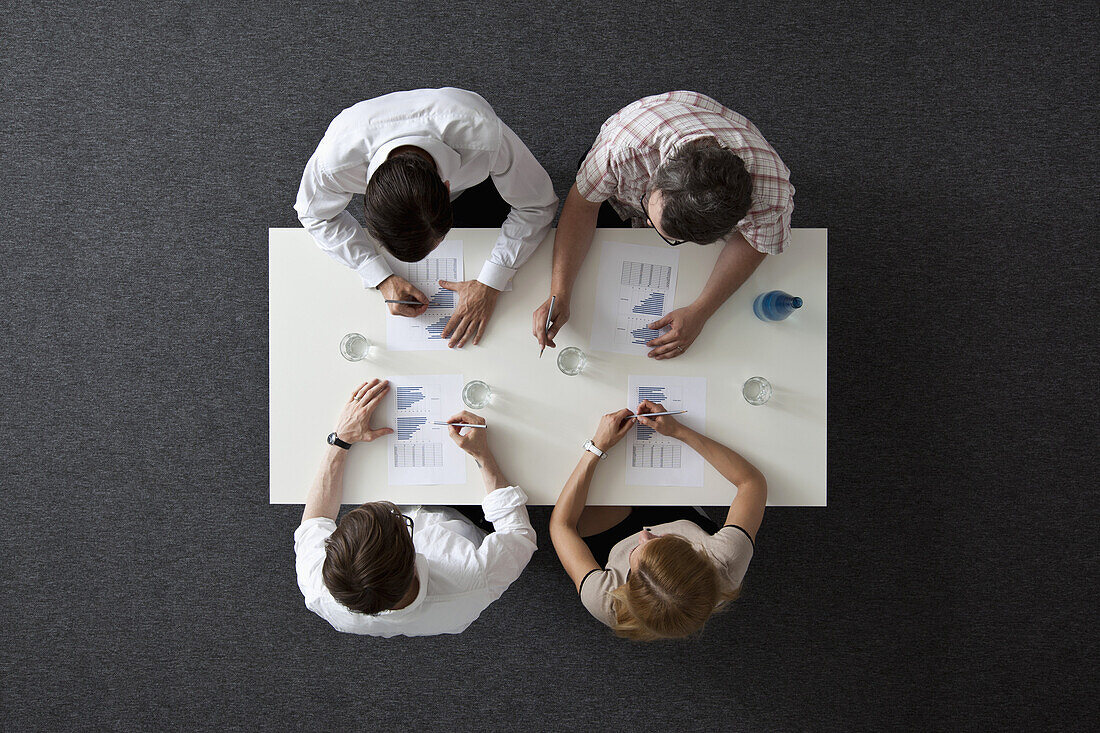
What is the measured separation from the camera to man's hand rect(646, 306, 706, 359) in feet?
4.79

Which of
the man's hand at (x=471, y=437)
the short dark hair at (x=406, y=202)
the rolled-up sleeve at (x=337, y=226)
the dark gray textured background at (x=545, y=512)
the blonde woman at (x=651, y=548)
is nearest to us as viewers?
the short dark hair at (x=406, y=202)

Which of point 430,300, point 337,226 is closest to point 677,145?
point 430,300

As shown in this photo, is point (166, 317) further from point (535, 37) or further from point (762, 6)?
point (762, 6)

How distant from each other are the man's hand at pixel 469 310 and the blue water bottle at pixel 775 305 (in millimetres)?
613

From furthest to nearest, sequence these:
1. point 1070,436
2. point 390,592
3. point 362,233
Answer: point 1070,436 → point 362,233 → point 390,592

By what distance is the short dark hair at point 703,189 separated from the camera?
1182 mm

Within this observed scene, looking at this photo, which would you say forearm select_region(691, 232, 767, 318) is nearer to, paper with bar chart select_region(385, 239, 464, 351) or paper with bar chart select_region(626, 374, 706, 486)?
paper with bar chart select_region(626, 374, 706, 486)

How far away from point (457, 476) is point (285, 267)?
0.64m

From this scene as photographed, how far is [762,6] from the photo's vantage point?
2088mm

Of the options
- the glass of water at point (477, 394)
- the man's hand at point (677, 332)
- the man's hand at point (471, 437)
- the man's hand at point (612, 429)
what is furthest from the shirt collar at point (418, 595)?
the man's hand at point (677, 332)

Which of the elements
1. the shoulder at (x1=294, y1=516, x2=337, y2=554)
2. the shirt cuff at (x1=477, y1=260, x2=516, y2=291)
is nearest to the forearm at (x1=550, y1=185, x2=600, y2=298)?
the shirt cuff at (x1=477, y1=260, x2=516, y2=291)

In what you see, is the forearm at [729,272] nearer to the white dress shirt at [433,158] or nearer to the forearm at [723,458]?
the forearm at [723,458]

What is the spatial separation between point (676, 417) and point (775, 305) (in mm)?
342

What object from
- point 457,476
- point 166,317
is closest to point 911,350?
point 457,476
